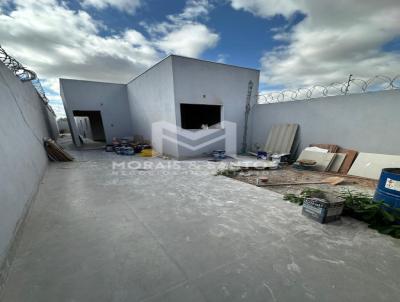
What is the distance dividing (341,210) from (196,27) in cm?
562

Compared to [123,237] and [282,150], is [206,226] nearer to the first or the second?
[123,237]

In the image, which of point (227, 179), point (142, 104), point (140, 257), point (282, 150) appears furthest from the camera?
point (142, 104)

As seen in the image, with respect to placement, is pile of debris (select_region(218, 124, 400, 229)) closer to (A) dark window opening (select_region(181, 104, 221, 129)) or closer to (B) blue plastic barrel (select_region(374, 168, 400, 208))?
(B) blue plastic barrel (select_region(374, 168, 400, 208))

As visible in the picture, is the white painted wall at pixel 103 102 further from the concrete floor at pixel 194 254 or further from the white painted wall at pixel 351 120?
the white painted wall at pixel 351 120

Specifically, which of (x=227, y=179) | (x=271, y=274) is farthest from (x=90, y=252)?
(x=227, y=179)

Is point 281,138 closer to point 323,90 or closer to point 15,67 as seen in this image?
point 323,90

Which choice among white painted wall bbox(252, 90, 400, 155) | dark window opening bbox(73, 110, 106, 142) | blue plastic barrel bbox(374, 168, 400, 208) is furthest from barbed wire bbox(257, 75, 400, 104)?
dark window opening bbox(73, 110, 106, 142)

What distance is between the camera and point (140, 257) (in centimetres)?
159

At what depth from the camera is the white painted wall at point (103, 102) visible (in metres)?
8.37

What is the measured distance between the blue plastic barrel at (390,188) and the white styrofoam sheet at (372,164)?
2.27 meters

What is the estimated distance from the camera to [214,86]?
21.3ft

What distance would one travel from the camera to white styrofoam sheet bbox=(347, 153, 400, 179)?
149 inches

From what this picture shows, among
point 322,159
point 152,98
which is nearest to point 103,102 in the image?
point 152,98

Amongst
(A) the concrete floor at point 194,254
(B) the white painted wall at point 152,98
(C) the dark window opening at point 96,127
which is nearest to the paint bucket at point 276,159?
(A) the concrete floor at point 194,254
